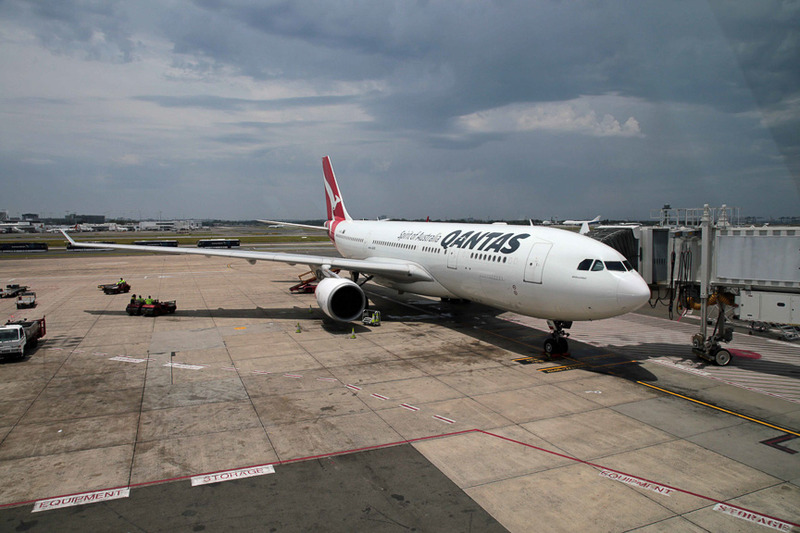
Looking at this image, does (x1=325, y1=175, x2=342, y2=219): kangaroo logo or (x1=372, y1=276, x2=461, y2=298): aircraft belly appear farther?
(x1=325, y1=175, x2=342, y2=219): kangaroo logo

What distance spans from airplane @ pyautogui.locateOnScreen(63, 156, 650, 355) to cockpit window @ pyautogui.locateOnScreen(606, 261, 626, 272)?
33 mm

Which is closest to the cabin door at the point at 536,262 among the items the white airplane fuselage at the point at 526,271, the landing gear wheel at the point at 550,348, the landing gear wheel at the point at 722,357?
the white airplane fuselage at the point at 526,271

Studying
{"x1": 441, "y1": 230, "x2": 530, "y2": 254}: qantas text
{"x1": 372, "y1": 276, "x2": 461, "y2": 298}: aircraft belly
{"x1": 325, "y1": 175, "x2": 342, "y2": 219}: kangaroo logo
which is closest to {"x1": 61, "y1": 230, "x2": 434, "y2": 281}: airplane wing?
{"x1": 372, "y1": 276, "x2": 461, "y2": 298}: aircraft belly

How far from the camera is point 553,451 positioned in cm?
1010

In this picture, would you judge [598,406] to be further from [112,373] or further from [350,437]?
[112,373]

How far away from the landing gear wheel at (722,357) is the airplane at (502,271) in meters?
4.63

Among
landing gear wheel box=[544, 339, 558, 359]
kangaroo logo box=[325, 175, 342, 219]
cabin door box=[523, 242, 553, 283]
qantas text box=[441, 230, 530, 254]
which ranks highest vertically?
kangaroo logo box=[325, 175, 342, 219]

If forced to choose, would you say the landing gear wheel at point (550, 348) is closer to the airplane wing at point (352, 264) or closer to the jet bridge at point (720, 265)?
the jet bridge at point (720, 265)

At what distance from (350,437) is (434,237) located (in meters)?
13.6

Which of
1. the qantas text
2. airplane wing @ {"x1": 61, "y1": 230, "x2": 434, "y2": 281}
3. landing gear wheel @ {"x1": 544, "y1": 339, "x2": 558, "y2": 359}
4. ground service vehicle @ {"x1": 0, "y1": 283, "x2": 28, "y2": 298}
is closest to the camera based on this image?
landing gear wheel @ {"x1": 544, "y1": 339, "x2": 558, "y2": 359}

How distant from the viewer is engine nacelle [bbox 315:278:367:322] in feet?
68.1

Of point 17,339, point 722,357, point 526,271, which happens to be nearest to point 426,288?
point 526,271

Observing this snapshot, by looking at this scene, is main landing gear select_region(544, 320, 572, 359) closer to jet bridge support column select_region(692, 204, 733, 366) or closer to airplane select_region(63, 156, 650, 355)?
airplane select_region(63, 156, 650, 355)

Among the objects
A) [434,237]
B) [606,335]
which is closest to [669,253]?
[606,335]
